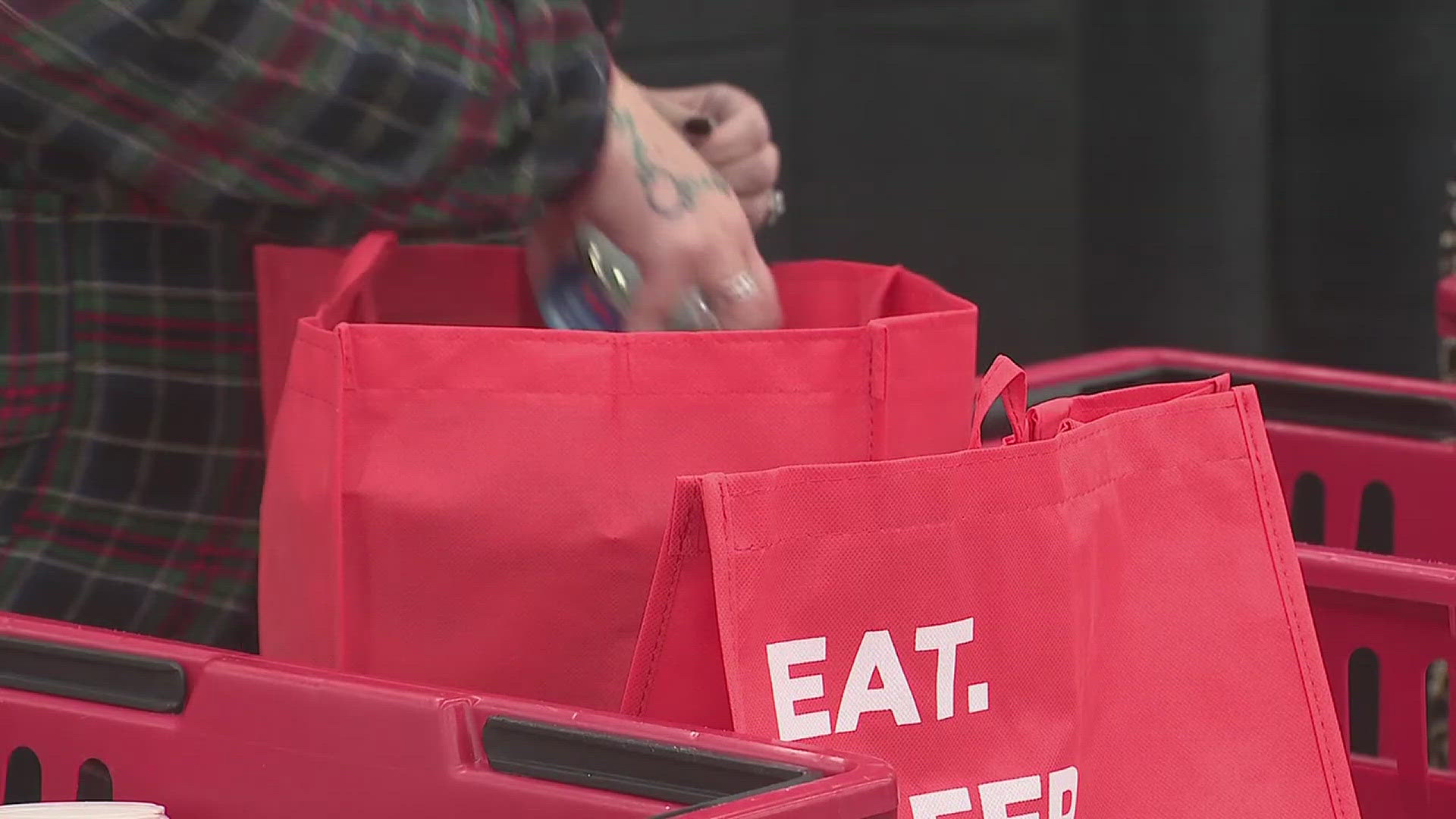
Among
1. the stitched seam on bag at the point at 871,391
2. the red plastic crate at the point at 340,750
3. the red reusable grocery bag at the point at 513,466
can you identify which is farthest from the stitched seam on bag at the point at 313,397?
the stitched seam on bag at the point at 871,391

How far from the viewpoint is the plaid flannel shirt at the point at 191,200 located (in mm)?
657

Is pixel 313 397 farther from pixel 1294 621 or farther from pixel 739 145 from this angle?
pixel 1294 621

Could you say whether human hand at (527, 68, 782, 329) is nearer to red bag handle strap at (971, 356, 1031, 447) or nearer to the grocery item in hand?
the grocery item in hand

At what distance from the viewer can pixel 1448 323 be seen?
1141mm

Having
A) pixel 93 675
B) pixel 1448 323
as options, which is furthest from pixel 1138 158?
pixel 93 675

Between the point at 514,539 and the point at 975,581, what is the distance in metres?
0.19

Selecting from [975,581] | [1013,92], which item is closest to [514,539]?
[975,581]

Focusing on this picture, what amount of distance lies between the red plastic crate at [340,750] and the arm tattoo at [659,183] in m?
0.29

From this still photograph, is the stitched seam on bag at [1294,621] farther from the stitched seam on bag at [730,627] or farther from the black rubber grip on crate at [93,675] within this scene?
the black rubber grip on crate at [93,675]

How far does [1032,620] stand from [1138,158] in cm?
123

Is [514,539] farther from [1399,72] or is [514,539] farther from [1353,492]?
[1399,72]

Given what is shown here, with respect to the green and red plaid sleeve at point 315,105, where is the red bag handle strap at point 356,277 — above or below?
below

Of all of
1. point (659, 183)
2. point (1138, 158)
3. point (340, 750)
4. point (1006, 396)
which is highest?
point (1138, 158)

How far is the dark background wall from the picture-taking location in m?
1.65
